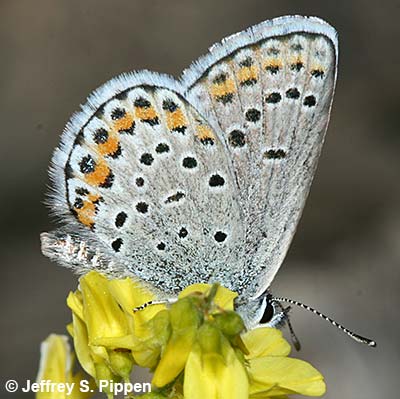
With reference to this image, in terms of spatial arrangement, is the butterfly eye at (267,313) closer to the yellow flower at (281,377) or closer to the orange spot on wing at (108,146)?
the yellow flower at (281,377)

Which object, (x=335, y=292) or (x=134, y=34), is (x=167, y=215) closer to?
(x=335, y=292)

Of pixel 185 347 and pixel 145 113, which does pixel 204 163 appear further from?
pixel 185 347

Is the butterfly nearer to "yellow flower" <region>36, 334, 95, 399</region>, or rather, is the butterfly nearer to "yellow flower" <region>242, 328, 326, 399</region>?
"yellow flower" <region>36, 334, 95, 399</region>

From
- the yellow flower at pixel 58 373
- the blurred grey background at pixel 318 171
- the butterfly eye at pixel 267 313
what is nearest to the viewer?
the yellow flower at pixel 58 373

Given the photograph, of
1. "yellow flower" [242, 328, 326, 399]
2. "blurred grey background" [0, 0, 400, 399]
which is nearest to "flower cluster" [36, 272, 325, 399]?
"yellow flower" [242, 328, 326, 399]

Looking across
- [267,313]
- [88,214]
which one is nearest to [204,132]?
[88,214]

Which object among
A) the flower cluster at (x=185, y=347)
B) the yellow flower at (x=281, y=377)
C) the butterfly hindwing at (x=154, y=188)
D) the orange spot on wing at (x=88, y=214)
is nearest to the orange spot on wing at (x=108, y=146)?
the butterfly hindwing at (x=154, y=188)

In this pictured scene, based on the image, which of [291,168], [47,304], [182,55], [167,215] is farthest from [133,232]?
[182,55]

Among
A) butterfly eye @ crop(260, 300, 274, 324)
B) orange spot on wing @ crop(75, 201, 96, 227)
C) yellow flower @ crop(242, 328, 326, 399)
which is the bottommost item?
yellow flower @ crop(242, 328, 326, 399)
